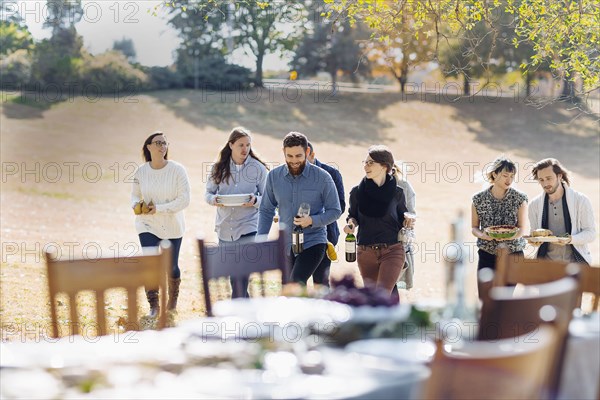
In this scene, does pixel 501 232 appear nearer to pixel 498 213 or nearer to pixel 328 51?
pixel 498 213

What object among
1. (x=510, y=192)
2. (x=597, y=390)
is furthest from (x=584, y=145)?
(x=597, y=390)

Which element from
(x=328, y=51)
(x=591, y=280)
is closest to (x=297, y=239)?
(x=591, y=280)

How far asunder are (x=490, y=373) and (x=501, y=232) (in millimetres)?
3930

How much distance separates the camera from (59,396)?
273cm

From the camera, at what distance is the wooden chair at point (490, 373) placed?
2.39m

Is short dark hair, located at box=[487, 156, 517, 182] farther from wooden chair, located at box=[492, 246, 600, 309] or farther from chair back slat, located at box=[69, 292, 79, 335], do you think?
chair back slat, located at box=[69, 292, 79, 335]

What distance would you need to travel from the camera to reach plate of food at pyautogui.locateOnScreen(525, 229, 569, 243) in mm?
6184

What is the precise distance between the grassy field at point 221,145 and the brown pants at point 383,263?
490 centimetres

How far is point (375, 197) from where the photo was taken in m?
6.44

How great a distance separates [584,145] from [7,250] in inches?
1145

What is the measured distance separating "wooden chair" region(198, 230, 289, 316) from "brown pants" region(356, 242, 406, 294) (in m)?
1.63

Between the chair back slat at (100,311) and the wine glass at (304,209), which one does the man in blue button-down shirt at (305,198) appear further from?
the chair back slat at (100,311)

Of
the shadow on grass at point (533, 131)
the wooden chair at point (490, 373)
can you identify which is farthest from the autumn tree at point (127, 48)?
the wooden chair at point (490, 373)

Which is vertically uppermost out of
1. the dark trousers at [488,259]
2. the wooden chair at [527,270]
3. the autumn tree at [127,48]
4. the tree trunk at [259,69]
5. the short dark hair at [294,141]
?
the autumn tree at [127,48]
